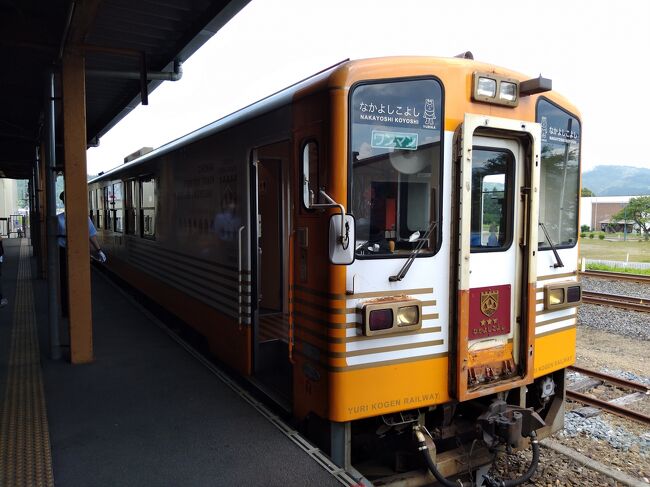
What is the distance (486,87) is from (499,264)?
1242 mm

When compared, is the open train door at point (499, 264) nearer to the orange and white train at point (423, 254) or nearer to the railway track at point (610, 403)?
the orange and white train at point (423, 254)

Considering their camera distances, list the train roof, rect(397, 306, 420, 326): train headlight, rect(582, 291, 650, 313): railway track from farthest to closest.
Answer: rect(582, 291, 650, 313): railway track, rect(397, 306, 420, 326): train headlight, the train roof

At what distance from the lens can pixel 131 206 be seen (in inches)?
373

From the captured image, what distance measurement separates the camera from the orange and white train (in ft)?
10.8

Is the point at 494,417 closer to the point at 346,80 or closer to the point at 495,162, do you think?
the point at 495,162

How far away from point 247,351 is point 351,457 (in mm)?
1394

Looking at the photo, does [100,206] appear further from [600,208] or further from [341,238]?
[600,208]

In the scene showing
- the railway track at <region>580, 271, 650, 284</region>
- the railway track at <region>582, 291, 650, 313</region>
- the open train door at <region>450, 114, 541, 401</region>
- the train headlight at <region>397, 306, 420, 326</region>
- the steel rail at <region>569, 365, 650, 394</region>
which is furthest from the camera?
the railway track at <region>580, 271, 650, 284</region>

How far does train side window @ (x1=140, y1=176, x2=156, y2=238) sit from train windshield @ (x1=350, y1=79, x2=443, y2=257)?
511 cm

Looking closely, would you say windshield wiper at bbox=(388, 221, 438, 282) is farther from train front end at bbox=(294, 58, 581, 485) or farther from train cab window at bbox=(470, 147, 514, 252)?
train cab window at bbox=(470, 147, 514, 252)

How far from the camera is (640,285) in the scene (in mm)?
13398

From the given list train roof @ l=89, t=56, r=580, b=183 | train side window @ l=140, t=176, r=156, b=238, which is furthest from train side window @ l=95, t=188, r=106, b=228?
train roof @ l=89, t=56, r=580, b=183

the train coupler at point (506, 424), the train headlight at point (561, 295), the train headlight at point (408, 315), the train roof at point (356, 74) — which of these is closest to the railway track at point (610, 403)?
the train headlight at point (561, 295)


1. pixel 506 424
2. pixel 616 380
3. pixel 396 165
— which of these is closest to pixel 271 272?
pixel 396 165
